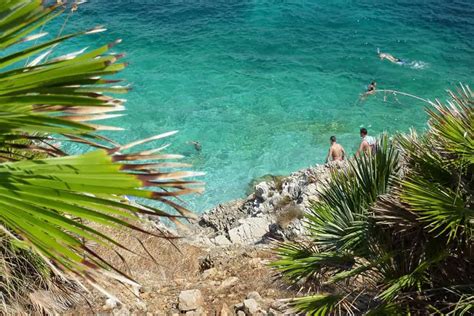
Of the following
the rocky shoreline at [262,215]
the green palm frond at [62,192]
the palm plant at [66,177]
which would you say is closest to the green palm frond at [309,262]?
the palm plant at [66,177]

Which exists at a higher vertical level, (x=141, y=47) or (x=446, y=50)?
(x=141, y=47)

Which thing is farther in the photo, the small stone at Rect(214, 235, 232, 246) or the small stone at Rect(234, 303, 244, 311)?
the small stone at Rect(214, 235, 232, 246)

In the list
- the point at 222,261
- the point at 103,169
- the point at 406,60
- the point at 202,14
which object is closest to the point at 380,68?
the point at 406,60

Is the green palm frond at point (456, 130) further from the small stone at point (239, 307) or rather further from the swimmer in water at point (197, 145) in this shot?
the swimmer in water at point (197, 145)

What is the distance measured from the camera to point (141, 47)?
23625 millimetres

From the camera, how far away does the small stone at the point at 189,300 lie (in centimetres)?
603

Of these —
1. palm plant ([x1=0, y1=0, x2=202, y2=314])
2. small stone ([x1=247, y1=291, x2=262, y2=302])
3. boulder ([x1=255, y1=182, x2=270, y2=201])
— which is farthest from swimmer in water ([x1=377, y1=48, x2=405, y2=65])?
palm plant ([x1=0, y1=0, x2=202, y2=314])

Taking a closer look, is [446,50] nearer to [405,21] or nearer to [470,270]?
[405,21]

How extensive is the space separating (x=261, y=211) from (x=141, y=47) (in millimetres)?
15099

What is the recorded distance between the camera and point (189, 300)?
6086 mm

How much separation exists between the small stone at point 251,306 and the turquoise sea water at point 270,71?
24.6 feet

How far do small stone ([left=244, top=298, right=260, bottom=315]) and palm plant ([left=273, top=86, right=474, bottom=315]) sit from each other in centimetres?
119

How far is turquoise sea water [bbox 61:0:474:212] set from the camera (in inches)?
640

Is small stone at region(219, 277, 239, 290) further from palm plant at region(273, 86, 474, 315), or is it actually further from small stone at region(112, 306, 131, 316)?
palm plant at region(273, 86, 474, 315)
